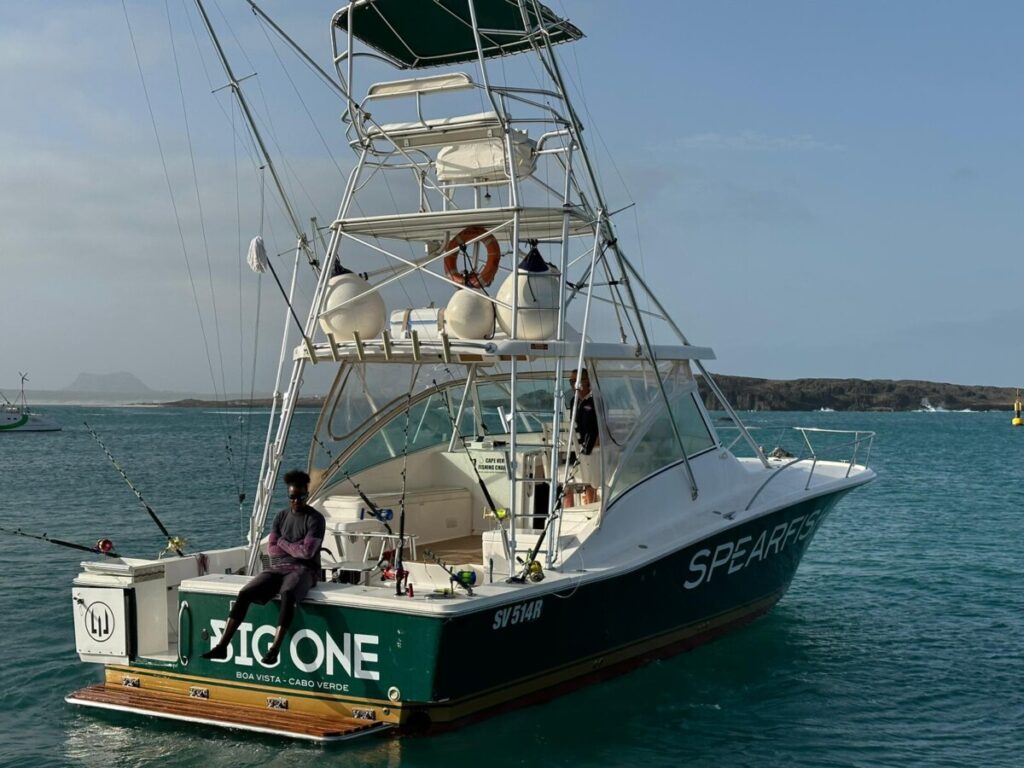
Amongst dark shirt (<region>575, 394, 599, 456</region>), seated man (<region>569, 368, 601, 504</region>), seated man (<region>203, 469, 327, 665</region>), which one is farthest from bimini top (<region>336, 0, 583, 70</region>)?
seated man (<region>203, 469, 327, 665</region>)

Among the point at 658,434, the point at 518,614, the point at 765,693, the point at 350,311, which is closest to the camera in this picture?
the point at 518,614

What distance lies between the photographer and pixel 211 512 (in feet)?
80.8

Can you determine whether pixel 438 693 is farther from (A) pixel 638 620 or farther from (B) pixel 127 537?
(B) pixel 127 537

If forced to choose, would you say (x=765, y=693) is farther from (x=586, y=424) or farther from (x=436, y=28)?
(x=436, y=28)

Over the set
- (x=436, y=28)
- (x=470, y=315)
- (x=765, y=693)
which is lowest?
(x=765, y=693)

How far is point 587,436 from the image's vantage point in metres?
9.92

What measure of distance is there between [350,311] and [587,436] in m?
2.32

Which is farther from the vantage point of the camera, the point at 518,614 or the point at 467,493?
the point at 467,493

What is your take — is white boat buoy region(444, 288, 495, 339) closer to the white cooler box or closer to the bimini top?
the white cooler box

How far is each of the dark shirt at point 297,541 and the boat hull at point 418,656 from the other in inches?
12.2

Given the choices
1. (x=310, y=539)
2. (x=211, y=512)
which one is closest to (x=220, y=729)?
(x=310, y=539)

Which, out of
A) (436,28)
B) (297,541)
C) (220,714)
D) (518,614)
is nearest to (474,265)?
(436,28)

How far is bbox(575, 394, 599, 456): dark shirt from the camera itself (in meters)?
9.89

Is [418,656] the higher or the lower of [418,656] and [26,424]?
the lower
